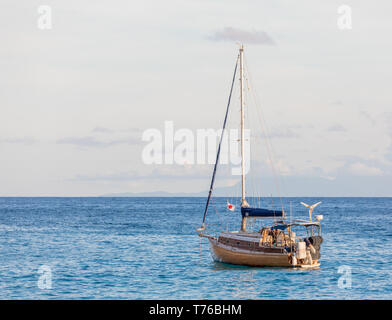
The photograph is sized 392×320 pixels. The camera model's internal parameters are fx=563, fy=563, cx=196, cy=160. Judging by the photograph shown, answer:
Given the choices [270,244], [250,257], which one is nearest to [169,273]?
[250,257]

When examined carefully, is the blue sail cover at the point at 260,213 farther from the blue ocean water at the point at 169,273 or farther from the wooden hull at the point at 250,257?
the blue ocean water at the point at 169,273

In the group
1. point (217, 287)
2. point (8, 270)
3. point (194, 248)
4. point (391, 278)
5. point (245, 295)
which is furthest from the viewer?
point (194, 248)

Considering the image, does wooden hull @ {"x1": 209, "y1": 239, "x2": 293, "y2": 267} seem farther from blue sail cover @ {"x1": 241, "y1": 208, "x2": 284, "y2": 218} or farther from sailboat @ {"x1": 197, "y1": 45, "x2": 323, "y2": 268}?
blue sail cover @ {"x1": 241, "y1": 208, "x2": 284, "y2": 218}

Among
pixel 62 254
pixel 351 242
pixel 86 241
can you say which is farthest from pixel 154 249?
pixel 351 242

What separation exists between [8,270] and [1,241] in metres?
25.9

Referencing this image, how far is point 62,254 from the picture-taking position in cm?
5709

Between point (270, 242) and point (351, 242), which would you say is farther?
point (351, 242)

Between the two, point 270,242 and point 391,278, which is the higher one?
point 270,242

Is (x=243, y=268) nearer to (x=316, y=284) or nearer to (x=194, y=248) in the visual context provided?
(x=316, y=284)

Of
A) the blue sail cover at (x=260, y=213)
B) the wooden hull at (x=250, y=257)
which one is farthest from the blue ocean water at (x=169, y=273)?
the blue sail cover at (x=260, y=213)

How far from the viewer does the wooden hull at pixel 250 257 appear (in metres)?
42.9

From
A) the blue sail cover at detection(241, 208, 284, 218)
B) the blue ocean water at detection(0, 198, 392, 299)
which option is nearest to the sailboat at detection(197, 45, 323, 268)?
the blue sail cover at detection(241, 208, 284, 218)

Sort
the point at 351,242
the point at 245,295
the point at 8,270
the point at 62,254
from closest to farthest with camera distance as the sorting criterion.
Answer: the point at 245,295 → the point at 8,270 → the point at 62,254 → the point at 351,242

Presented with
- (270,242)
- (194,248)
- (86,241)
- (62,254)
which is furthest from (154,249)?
(270,242)
